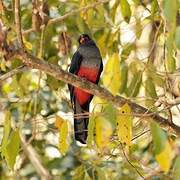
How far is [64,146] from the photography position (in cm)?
238

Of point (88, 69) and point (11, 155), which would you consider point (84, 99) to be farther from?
point (11, 155)

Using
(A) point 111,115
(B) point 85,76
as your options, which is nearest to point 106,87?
(A) point 111,115

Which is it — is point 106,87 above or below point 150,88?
above

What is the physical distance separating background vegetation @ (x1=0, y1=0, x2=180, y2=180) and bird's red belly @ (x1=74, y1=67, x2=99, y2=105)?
0.52ft

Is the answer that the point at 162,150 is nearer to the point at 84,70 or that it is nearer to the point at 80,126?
the point at 80,126

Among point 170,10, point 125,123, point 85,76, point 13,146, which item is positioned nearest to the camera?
point 170,10

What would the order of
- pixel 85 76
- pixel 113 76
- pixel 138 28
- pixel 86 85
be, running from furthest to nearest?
1. pixel 85 76
2. pixel 138 28
3. pixel 86 85
4. pixel 113 76

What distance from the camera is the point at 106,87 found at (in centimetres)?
214

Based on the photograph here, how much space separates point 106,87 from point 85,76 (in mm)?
1893

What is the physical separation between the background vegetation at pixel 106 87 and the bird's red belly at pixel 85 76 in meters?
0.16

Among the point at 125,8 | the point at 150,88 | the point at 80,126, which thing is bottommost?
the point at 80,126

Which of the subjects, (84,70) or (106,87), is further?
(84,70)

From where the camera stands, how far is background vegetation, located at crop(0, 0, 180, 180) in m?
2.01

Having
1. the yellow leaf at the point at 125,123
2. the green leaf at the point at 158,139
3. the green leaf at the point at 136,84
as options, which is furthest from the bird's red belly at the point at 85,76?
the green leaf at the point at 158,139
